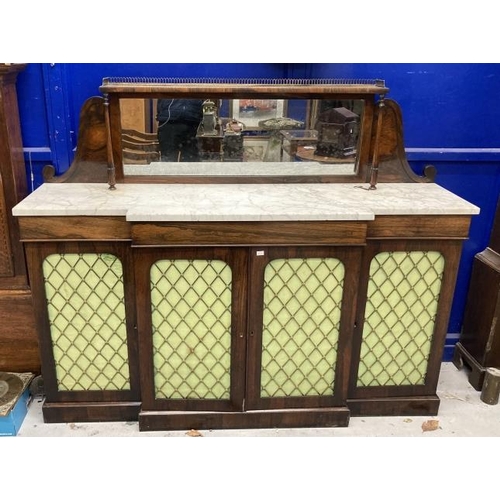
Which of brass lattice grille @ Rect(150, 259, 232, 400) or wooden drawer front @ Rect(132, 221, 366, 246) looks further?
brass lattice grille @ Rect(150, 259, 232, 400)

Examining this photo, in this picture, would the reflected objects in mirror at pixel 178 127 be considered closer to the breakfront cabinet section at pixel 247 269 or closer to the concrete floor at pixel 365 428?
the breakfront cabinet section at pixel 247 269

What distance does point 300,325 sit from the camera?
8.97 ft

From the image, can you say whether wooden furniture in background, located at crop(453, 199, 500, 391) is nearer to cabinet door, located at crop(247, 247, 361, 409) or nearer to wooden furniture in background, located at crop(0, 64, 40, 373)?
cabinet door, located at crop(247, 247, 361, 409)

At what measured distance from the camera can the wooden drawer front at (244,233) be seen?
8.14ft

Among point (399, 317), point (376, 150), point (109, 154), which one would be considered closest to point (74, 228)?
point (109, 154)

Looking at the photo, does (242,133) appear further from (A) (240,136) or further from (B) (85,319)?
(B) (85,319)

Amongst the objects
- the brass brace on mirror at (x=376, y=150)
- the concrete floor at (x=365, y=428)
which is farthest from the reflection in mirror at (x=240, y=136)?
the concrete floor at (x=365, y=428)

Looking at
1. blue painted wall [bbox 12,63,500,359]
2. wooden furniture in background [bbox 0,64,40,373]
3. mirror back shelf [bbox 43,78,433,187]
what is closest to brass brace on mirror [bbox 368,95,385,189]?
mirror back shelf [bbox 43,78,433,187]

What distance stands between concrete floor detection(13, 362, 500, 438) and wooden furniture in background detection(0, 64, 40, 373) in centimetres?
33

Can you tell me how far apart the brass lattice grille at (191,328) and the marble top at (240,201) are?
0.29 m

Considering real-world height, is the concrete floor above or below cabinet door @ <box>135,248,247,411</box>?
below

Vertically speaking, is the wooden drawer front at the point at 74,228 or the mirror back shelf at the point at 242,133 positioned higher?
the mirror back shelf at the point at 242,133

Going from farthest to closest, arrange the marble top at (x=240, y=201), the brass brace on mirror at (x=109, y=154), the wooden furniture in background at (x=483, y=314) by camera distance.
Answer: the wooden furniture in background at (x=483, y=314), the brass brace on mirror at (x=109, y=154), the marble top at (x=240, y=201)

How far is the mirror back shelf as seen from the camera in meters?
2.73
